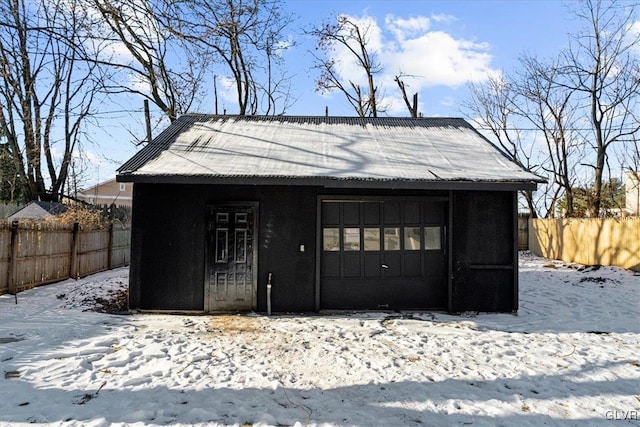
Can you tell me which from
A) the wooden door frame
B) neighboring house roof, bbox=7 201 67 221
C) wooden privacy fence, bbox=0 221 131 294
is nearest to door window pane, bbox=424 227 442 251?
the wooden door frame

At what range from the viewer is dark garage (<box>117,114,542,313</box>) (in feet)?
22.5

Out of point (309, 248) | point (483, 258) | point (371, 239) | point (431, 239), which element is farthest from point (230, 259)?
point (483, 258)

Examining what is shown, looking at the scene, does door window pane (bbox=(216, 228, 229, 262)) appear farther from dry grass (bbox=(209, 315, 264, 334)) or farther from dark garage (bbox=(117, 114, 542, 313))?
dry grass (bbox=(209, 315, 264, 334))

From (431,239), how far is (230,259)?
3768mm

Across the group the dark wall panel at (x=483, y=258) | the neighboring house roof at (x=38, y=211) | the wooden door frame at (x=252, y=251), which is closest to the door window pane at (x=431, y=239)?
the dark wall panel at (x=483, y=258)

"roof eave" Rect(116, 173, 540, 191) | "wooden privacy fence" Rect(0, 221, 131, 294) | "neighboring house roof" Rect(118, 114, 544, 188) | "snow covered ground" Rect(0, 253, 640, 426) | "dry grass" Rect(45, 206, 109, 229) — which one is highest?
"neighboring house roof" Rect(118, 114, 544, 188)

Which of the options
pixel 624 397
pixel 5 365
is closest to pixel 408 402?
pixel 624 397

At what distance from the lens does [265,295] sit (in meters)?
6.94

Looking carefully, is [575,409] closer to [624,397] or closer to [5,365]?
[624,397]

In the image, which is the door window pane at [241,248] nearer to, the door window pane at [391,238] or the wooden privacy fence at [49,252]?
the door window pane at [391,238]

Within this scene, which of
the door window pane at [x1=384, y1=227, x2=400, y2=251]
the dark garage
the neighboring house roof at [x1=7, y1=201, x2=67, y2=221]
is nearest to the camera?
the dark garage

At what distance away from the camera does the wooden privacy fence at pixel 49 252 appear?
26.6 feet

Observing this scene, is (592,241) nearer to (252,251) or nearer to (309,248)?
(309,248)

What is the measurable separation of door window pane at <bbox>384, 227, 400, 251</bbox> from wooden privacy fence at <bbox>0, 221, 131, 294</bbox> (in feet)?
25.8
